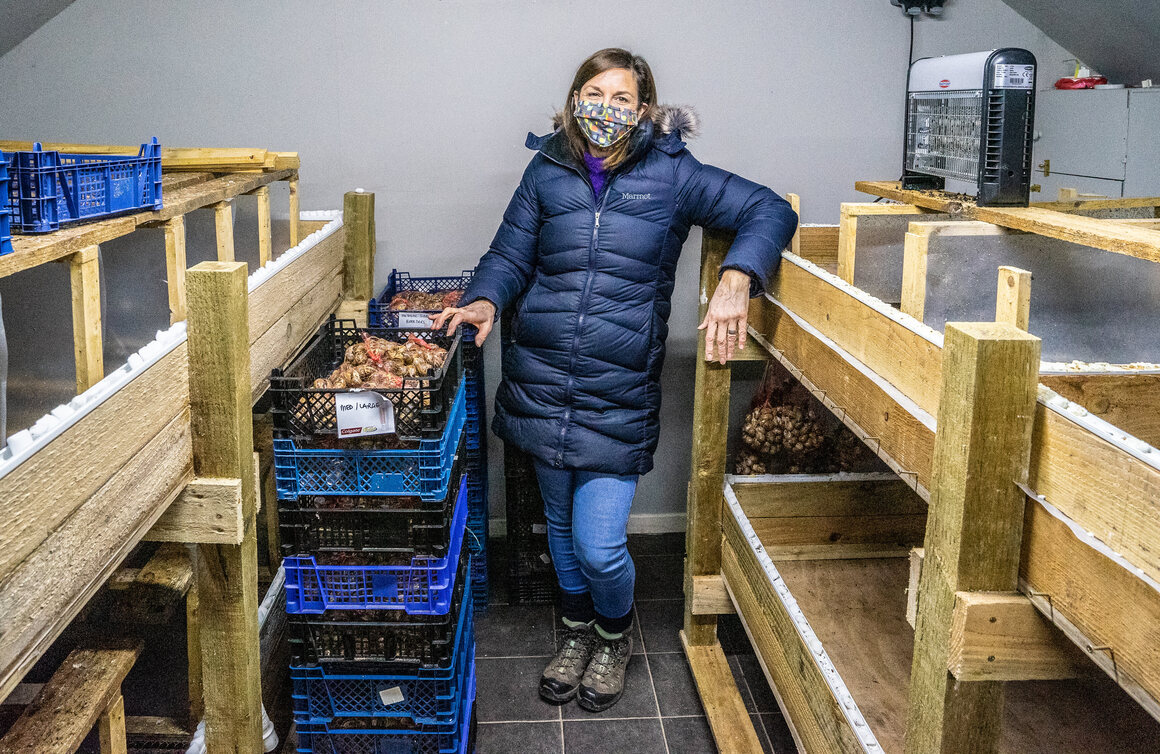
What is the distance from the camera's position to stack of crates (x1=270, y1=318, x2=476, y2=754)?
196cm

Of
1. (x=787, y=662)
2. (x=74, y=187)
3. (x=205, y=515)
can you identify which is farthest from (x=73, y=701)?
(x=787, y=662)

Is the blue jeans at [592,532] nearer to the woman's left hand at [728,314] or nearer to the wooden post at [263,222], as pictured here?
the woman's left hand at [728,314]

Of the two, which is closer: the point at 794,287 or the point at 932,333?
the point at 932,333

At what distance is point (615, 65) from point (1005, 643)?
6.10 feet

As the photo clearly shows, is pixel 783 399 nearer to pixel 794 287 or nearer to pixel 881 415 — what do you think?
pixel 794 287

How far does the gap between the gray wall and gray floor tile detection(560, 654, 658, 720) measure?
1.45 meters

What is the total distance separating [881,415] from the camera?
5.97 ft

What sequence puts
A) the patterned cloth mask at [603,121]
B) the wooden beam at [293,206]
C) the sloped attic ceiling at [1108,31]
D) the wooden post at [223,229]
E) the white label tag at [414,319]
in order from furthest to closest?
1. the sloped attic ceiling at [1108,31]
2. the white label tag at [414,319]
3. the wooden beam at [293,206]
4. the patterned cloth mask at [603,121]
5. the wooden post at [223,229]

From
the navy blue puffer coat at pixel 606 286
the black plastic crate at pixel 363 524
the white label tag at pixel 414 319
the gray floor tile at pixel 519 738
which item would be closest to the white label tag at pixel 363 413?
the black plastic crate at pixel 363 524

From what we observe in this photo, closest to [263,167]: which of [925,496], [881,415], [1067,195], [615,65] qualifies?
[615,65]

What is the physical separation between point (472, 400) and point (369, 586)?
4.10 ft

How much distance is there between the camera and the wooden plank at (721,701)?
8.77ft

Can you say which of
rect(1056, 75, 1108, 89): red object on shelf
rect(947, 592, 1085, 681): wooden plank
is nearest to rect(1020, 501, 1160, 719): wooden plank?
rect(947, 592, 1085, 681): wooden plank

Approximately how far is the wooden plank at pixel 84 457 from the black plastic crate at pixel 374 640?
0.66 meters
